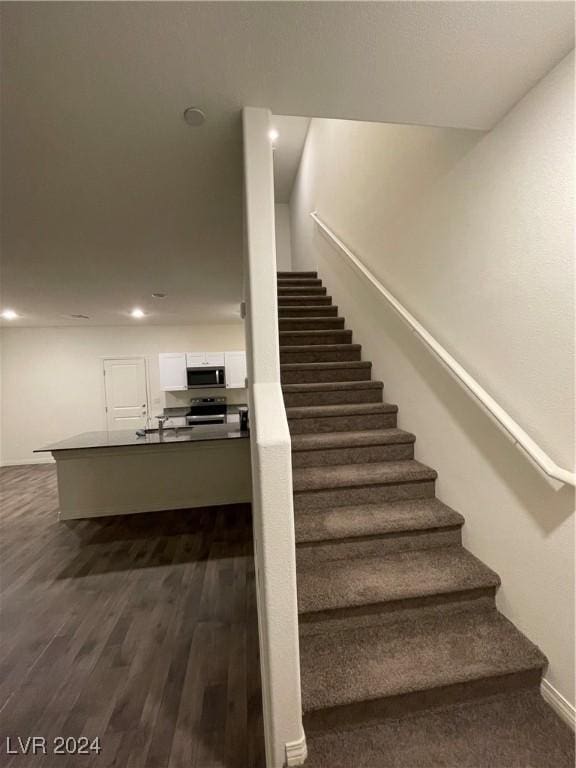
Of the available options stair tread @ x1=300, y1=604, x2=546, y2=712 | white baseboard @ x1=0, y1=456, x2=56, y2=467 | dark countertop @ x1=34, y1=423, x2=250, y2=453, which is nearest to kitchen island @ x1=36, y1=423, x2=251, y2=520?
dark countertop @ x1=34, y1=423, x2=250, y2=453

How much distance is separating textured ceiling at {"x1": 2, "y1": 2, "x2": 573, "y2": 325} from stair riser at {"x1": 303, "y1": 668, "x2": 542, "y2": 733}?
2.28m

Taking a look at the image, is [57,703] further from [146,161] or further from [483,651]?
[146,161]

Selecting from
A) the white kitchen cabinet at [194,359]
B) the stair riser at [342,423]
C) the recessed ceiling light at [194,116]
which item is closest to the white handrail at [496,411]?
the stair riser at [342,423]

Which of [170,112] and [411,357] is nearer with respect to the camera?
[170,112]

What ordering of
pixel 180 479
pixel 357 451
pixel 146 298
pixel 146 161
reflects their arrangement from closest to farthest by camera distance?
pixel 146 161 → pixel 357 451 → pixel 180 479 → pixel 146 298

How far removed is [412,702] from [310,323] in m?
2.95

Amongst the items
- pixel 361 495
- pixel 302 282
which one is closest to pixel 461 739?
pixel 361 495

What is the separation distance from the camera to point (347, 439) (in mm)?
2197

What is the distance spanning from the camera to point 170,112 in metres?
1.36

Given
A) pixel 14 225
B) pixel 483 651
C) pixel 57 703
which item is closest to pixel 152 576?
pixel 57 703

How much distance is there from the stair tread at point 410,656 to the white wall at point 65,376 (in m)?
5.61

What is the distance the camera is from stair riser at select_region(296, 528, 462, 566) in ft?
5.51

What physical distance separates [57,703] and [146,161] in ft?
8.97

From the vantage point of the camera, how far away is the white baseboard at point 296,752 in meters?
1.11
